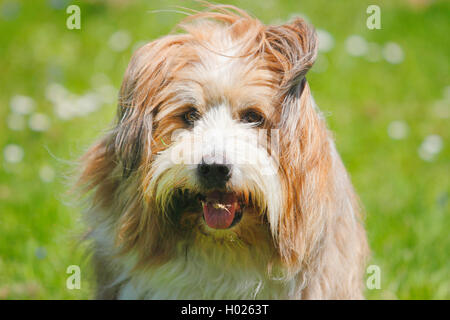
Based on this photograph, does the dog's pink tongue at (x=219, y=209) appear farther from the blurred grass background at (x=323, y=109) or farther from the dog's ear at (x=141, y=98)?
the blurred grass background at (x=323, y=109)

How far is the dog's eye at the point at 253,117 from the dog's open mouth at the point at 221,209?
0.30 m

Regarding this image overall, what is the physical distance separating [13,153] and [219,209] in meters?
2.71

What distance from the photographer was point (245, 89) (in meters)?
2.54

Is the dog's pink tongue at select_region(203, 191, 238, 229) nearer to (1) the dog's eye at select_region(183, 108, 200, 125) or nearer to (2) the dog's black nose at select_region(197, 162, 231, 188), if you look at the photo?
(2) the dog's black nose at select_region(197, 162, 231, 188)

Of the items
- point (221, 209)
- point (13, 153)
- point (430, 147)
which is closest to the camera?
point (221, 209)

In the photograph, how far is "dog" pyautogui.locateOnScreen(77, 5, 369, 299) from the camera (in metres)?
2.52

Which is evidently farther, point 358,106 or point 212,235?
point 358,106

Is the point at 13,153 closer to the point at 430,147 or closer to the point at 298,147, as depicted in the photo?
the point at 298,147

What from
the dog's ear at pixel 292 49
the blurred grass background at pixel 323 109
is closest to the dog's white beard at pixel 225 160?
the dog's ear at pixel 292 49

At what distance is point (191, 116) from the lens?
8.64 feet

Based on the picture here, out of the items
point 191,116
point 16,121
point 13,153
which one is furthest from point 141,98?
point 16,121

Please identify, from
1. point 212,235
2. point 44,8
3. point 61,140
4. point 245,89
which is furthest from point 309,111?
point 44,8

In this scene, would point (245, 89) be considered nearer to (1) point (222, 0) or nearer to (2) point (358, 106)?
(2) point (358, 106)
